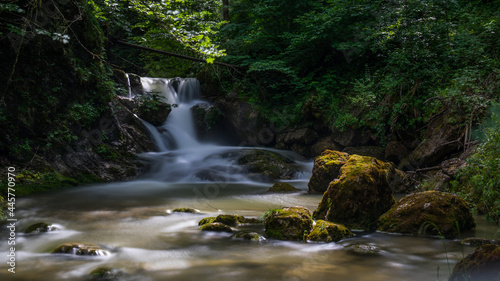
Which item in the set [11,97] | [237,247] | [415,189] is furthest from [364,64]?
[11,97]

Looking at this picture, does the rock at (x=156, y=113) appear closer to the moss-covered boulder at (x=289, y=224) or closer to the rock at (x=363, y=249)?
the moss-covered boulder at (x=289, y=224)

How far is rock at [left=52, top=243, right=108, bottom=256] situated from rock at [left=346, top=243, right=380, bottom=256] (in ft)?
9.66

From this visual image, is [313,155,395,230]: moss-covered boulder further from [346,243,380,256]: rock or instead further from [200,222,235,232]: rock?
[200,222,235,232]: rock

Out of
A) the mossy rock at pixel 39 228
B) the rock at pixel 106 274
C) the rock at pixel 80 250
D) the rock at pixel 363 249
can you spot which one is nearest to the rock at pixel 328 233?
the rock at pixel 363 249

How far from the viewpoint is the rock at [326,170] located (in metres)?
7.59

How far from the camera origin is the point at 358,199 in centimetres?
475

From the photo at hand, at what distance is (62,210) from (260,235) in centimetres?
400

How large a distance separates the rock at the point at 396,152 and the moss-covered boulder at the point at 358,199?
15.4 ft

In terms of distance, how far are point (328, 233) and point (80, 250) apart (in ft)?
10.0

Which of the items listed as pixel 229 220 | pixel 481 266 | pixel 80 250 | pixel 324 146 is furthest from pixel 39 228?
pixel 324 146

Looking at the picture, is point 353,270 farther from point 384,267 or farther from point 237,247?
point 237,247

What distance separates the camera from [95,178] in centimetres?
922

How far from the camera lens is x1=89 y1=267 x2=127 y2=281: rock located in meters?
3.08

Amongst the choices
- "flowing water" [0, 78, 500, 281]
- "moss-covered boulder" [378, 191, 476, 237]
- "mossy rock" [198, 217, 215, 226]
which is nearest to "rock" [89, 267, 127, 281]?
"flowing water" [0, 78, 500, 281]
